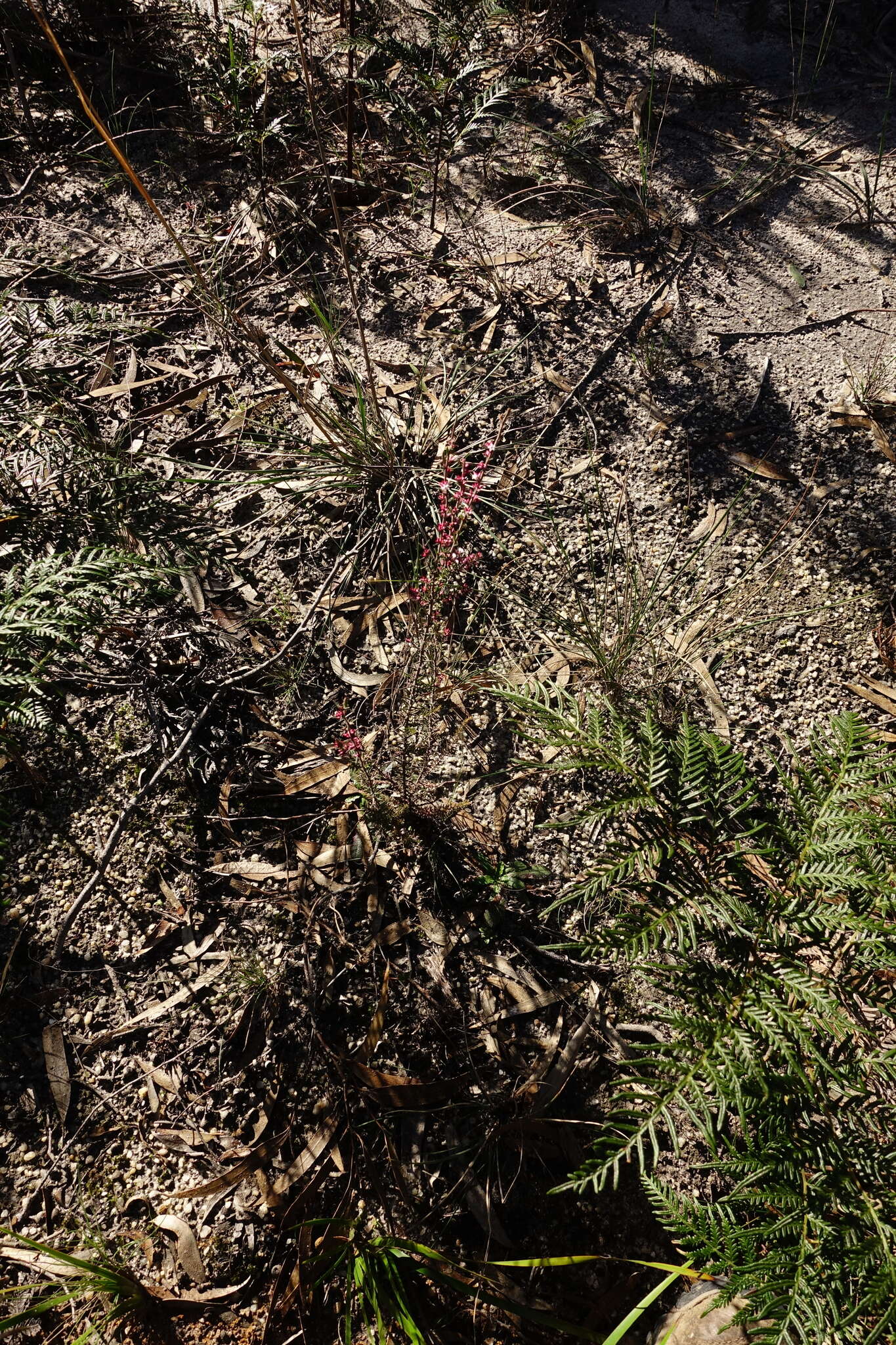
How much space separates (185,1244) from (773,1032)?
1332 mm

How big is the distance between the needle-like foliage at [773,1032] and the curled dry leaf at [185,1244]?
85 cm

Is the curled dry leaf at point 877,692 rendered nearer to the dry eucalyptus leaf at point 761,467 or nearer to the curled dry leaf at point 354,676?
the dry eucalyptus leaf at point 761,467

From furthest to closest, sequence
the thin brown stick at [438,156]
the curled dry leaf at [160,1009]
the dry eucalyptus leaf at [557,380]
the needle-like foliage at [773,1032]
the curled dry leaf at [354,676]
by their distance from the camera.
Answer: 1. the thin brown stick at [438,156]
2. the dry eucalyptus leaf at [557,380]
3. the curled dry leaf at [354,676]
4. the curled dry leaf at [160,1009]
5. the needle-like foliage at [773,1032]

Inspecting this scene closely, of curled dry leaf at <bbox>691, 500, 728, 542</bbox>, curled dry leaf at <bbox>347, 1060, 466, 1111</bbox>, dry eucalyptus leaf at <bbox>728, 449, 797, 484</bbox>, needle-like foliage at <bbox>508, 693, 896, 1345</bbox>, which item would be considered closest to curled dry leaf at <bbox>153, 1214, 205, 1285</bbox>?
curled dry leaf at <bbox>347, 1060, 466, 1111</bbox>

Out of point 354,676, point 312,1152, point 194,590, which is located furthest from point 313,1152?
point 194,590

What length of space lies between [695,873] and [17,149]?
395 centimetres

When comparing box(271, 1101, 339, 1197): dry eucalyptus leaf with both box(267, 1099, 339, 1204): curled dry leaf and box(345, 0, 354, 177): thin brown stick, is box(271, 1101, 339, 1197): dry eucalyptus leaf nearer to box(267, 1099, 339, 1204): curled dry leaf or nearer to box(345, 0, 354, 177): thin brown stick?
box(267, 1099, 339, 1204): curled dry leaf

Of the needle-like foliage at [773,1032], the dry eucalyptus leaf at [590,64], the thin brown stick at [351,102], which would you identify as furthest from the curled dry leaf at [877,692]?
the dry eucalyptus leaf at [590,64]

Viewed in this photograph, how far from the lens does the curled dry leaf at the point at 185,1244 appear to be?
5.80 feet

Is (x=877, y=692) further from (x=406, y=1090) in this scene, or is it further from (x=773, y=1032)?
(x=406, y=1090)

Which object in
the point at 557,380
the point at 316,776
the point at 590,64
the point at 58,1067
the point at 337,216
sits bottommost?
the point at 58,1067

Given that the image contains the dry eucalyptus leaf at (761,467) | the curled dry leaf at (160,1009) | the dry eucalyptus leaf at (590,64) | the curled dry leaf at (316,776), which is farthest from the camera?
the dry eucalyptus leaf at (590,64)

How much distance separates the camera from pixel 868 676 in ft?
7.61

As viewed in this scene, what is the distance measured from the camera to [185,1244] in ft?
5.86
